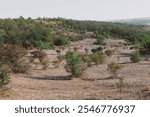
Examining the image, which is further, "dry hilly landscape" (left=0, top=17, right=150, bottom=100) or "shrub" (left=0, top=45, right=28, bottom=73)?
"shrub" (left=0, top=45, right=28, bottom=73)

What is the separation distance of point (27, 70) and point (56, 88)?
905 centimetres

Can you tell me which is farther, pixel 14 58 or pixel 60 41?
pixel 60 41

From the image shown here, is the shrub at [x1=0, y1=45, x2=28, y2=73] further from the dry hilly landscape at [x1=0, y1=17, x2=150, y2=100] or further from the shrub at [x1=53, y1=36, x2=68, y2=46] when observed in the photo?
the shrub at [x1=53, y1=36, x2=68, y2=46]

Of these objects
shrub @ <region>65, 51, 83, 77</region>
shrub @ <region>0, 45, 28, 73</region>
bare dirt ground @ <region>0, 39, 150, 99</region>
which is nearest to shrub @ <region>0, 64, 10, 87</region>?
bare dirt ground @ <region>0, 39, 150, 99</region>

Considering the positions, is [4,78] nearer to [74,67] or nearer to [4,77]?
A: [4,77]

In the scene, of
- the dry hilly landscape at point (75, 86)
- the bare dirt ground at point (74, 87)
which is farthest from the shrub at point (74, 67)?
the bare dirt ground at point (74, 87)

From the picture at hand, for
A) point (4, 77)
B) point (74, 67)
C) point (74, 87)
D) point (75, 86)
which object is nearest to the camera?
point (4, 77)

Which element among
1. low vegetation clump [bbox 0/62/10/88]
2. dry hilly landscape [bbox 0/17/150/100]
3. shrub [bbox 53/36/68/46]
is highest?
low vegetation clump [bbox 0/62/10/88]

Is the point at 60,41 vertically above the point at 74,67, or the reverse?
the point at 74,67

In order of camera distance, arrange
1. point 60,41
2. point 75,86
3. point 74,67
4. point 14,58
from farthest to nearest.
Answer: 1. point 60,41
2. point 14,58
3. point 74,67
4. point 75,86

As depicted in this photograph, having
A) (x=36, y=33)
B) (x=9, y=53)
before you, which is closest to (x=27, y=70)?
(x=9, y=53)

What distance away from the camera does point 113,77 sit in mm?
29016

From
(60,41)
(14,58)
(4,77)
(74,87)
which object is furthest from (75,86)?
(60,41)

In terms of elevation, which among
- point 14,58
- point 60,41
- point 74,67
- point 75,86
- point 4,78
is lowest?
point 60,41
